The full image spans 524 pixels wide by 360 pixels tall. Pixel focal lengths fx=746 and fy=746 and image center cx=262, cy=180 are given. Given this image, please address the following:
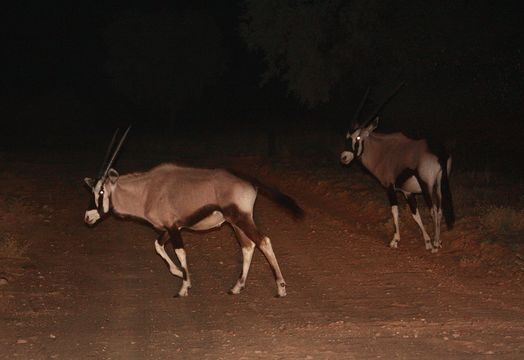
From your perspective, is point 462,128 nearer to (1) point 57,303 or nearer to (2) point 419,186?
(2) point 419,186

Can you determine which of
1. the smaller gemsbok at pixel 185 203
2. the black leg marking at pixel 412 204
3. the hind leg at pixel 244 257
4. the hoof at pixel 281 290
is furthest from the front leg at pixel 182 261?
the black leg marking at pixel 412 204

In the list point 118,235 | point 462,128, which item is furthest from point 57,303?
point 462,128

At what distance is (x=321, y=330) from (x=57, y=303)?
3.33m

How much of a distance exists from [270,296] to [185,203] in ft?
5.27

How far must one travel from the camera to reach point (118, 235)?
13.6m

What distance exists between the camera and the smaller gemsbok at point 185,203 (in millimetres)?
9250

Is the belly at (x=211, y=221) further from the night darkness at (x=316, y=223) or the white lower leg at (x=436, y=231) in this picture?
the white lower leg at (x=436, y=231)

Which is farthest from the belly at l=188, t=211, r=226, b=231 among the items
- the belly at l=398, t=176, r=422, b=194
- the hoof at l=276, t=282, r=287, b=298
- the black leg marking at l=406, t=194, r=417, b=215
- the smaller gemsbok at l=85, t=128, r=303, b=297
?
the black leg marking at l=406, t=194, r=417, b=215

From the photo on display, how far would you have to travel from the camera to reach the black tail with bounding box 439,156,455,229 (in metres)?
11.8

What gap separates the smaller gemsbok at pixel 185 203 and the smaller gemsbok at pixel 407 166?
314cm

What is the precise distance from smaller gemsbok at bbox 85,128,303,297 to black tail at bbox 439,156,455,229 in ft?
10.6

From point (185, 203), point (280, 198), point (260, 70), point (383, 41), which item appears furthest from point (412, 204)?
point (260, 70)

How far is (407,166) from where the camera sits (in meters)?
12.2

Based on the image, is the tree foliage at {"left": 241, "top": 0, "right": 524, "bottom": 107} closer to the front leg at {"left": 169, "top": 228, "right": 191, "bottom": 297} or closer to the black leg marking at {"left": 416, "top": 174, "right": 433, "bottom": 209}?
the black leg marking at {"left": 416, "top": 174, "right": 433, "bottom": 209}
